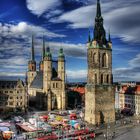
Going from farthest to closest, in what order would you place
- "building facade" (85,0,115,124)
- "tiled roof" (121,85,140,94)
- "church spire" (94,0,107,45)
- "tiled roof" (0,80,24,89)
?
"tiled roof" (121,85,140,94) → "tiled roof" (0,80,24,89) → "church spire" (94,0,107,45) → "building facade" (85,0,115,124)

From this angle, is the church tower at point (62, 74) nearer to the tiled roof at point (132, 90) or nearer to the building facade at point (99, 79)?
the tiled roof at point (132, 90)

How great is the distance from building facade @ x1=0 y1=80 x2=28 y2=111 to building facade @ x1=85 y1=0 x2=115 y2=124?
27422 millimetres

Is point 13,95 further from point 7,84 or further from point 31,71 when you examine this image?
point 31,71

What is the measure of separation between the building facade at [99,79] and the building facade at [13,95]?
27422 millimetres

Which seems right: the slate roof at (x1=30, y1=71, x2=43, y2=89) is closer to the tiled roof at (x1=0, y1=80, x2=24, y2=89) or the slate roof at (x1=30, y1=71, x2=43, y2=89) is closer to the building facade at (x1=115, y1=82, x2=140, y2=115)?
the tiled roof at (x1=0, y1=80, x2=24, y2=89)

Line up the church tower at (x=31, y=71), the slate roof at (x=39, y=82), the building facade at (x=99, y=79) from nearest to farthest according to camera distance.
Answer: the building facade at (x=99, y=79), the slate roof at (x=39, y=82), the church tower at (x=31, y=71)

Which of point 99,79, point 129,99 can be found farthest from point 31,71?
point 99,79

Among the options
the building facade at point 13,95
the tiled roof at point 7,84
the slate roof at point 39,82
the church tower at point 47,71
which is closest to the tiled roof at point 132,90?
the church tower at point 47,71

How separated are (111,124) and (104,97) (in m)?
6.39

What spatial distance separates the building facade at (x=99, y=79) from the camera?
2955 inches

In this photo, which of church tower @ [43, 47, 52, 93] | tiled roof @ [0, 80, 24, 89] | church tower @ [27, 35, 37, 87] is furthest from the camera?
church tower @ [27, 35, 37, 87]

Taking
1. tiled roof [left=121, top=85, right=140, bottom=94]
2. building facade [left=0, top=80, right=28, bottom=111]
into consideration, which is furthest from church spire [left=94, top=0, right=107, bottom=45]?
building facade [left=0, top=80, right=28, bottom=111]

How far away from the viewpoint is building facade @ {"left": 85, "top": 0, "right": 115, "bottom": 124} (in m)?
75.1

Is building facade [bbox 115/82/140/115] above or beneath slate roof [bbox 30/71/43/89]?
beneath
